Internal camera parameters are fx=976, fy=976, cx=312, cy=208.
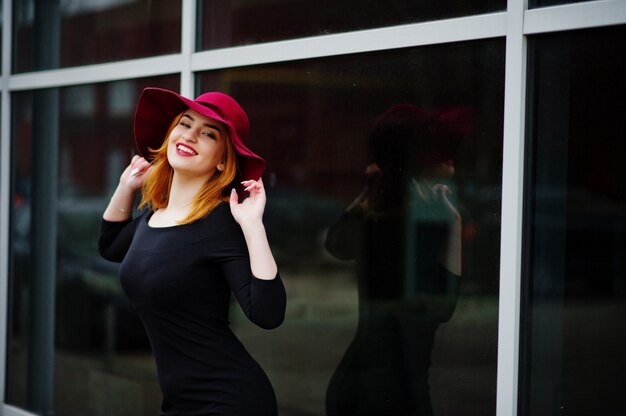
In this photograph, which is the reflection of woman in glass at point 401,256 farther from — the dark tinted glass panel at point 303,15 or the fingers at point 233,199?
the fingers at point 233,199

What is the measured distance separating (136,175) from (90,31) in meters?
1.99

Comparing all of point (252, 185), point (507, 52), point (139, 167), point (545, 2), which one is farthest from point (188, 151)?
point (545, 2)

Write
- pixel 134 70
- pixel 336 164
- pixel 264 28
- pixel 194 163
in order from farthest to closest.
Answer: pixel 134 70
pixel 264 28
pixel 336 164
pixel 194 163

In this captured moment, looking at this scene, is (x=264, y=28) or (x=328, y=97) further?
(x=264, y=28)

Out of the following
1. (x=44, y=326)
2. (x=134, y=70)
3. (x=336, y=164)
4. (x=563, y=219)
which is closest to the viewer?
(x=563, y=219)

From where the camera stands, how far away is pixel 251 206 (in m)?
2.72

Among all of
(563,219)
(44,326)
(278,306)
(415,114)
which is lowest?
(44,326)

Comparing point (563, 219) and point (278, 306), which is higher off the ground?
point (563, 219)

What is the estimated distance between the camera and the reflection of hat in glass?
3.31 m

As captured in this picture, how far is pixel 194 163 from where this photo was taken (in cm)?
283

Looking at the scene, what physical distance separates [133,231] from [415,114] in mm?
1057

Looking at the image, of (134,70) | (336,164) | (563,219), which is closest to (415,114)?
(336,164)

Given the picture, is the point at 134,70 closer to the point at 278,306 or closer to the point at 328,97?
the point at 328,97

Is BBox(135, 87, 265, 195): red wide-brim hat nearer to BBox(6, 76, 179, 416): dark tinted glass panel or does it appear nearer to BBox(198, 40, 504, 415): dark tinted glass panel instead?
BBox(198, 40, 504, 415): dark tinted glass panel
